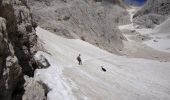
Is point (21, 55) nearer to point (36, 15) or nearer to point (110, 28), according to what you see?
point (36, 15)

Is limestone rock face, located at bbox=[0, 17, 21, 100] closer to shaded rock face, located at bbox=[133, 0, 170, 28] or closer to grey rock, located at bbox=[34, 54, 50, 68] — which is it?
grey rock, located at bbox=[34, 54, 50, 68]

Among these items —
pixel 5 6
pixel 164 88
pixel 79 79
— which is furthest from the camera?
pixel 164 88

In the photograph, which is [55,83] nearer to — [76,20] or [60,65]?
[60,65]

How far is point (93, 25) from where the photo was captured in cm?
4384

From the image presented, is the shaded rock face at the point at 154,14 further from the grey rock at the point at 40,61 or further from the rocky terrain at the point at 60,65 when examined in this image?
the grey rock at the point at 40,61

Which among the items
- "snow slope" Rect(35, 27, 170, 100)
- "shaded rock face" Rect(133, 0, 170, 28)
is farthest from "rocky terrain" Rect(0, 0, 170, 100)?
"shaded rock face" Rect(133, 0, 170, 28)

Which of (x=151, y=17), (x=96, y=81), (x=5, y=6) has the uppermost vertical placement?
(x=5, y=6)

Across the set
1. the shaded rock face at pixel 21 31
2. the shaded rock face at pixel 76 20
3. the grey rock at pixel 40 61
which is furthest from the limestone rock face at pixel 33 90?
the shaded rock face at pixel 76 20

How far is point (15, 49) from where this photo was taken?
16062mm

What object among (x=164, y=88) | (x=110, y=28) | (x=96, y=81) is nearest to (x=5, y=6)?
(x=96, y=81)

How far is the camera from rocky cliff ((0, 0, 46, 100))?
40.5 feet

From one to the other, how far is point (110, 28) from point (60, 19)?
1449cm

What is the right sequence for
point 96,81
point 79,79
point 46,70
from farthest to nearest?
point 96,81
point 79,79
point 46,70

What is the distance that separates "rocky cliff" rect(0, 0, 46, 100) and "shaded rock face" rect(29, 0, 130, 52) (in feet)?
56.4
